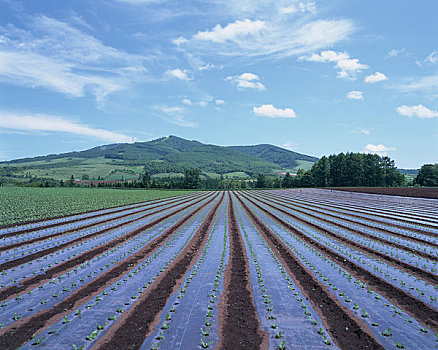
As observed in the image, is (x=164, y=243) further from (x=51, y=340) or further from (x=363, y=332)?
(x=363, y=332)

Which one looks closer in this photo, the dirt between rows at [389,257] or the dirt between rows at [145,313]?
the dirt between rows at [145,313]

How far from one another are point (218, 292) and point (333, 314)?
10.4ft

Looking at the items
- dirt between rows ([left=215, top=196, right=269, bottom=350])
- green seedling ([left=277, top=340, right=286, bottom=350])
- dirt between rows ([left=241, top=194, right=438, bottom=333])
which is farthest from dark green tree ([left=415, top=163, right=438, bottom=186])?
green seedling ([left=277, top=340, right=286, bottom=350])

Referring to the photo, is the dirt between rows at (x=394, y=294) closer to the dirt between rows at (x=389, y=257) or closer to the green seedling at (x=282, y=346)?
the dirt between rows at (x=389, y=257)

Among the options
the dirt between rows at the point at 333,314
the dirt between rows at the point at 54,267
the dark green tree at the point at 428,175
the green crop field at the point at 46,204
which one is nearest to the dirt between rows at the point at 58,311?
the dirt between rows at the point at 54,267

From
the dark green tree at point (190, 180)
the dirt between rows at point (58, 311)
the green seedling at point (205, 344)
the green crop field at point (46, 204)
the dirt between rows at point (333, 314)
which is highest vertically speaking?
the dark green tree at point (190, 180)

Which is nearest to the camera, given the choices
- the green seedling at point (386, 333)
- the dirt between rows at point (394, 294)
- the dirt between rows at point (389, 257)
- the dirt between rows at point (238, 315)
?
the dirt between rows at point (238, 315)

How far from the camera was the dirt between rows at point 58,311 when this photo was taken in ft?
18.0

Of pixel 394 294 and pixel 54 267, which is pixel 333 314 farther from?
pixel 54 267

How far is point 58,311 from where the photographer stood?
6.57 metres

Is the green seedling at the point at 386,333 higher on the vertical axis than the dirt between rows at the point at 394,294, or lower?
lower

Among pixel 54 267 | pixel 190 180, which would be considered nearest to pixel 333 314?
pixel 54 267

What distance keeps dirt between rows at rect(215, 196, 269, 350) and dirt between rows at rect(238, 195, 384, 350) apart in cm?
160

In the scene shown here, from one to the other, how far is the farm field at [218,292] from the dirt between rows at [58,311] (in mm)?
28
